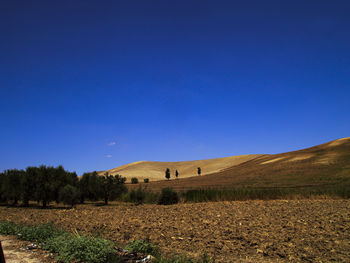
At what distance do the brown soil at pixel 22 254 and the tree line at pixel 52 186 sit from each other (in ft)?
55.4

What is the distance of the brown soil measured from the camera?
803 cm

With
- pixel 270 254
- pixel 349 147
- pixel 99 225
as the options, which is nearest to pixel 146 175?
pixel 349 147

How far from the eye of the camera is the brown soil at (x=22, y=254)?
803 centimetres

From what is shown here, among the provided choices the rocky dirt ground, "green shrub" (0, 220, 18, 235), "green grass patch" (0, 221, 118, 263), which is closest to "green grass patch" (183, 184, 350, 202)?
the rocky dirt ground

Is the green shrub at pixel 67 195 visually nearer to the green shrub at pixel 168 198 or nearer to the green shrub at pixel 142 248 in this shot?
the green shrub at pixel 168 198

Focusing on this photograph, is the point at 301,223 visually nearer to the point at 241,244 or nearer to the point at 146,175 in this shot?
the point at 241,244

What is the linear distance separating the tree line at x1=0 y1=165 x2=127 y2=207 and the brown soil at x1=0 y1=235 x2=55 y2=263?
16.9 metres

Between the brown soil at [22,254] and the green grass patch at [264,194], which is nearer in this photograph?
the brown soil at [22,254]

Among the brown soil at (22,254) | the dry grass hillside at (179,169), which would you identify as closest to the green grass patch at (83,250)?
the brown soil at (22,254)

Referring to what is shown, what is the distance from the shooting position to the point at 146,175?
338 ft

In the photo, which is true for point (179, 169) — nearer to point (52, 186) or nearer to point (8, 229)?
point (52, 186)

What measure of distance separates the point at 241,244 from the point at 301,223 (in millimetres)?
4358

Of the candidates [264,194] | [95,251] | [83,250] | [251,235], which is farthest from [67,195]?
[251,235]

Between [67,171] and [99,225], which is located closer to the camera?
[99,225]
